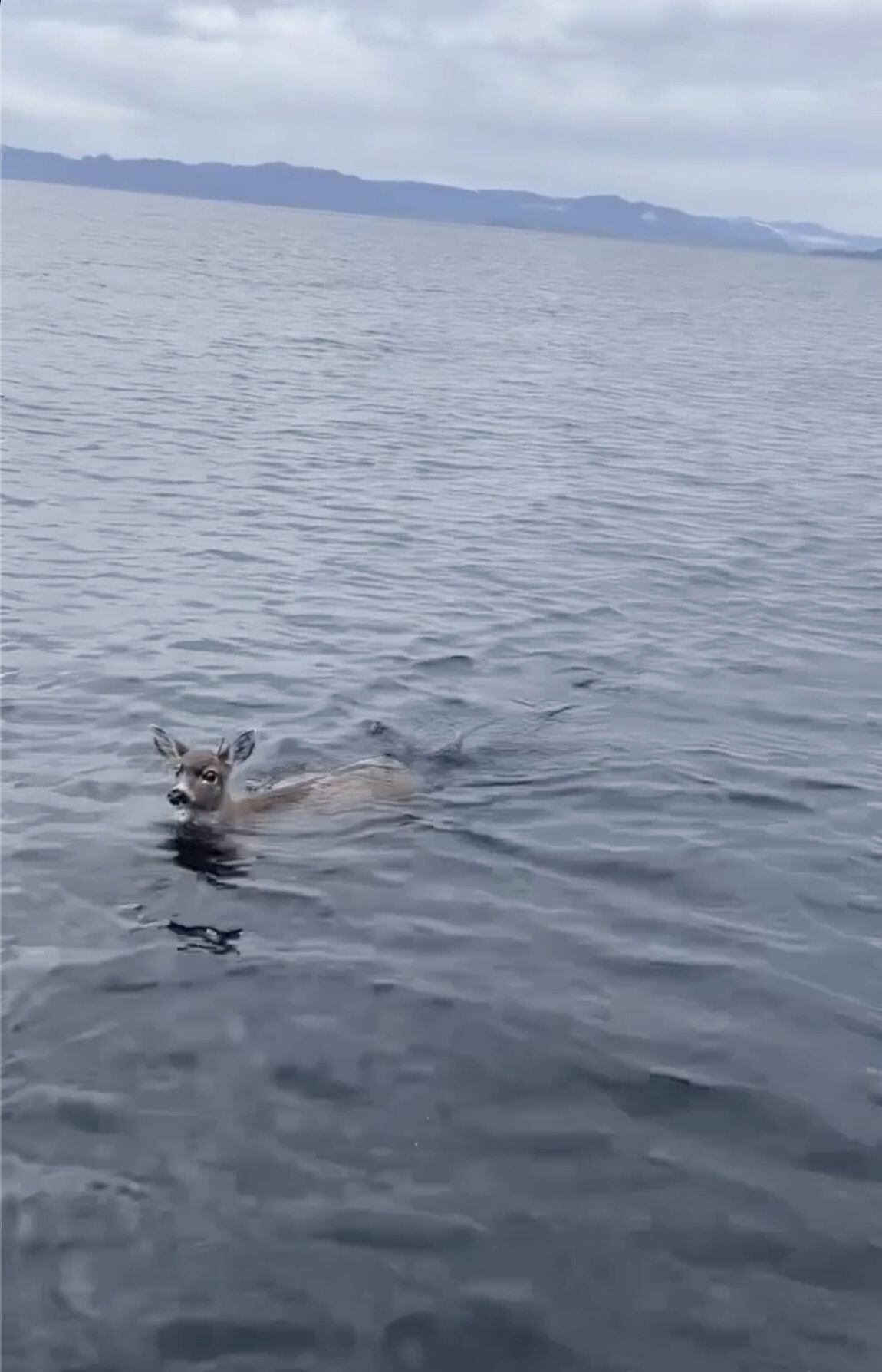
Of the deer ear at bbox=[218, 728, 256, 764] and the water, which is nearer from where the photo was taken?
Answer: the water

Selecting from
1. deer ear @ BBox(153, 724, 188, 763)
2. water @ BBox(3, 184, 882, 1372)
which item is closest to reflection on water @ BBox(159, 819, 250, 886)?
water @ BBox(3, 184, 882, 1372)

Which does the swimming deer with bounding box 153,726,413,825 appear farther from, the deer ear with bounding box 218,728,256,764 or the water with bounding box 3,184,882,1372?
the water with bounding box 3,184,882,1372

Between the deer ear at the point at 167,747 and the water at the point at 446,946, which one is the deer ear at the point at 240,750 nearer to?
the deer ear at the point at 167,747

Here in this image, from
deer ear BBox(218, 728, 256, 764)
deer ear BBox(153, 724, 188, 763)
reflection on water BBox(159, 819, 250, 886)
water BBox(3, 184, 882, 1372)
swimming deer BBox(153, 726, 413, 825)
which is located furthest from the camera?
deer ear BBox(218, 728, 256, 764)

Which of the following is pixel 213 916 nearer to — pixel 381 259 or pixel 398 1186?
pixel 398 1186

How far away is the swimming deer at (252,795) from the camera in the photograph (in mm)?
15141

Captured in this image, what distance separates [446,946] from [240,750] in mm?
3569

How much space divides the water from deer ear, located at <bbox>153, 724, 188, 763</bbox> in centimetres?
→ 74

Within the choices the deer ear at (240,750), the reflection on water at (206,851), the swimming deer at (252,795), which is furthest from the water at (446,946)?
the deer ear at (240,750)

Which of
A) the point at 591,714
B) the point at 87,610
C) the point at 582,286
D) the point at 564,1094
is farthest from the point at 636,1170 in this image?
the point at 582,286

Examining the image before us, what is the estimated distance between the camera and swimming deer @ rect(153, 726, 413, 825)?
49.7 ft

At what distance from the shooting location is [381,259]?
176625 millimetres

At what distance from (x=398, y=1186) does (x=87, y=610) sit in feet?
47.4

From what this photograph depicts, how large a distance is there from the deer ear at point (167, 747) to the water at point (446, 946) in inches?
29.3
